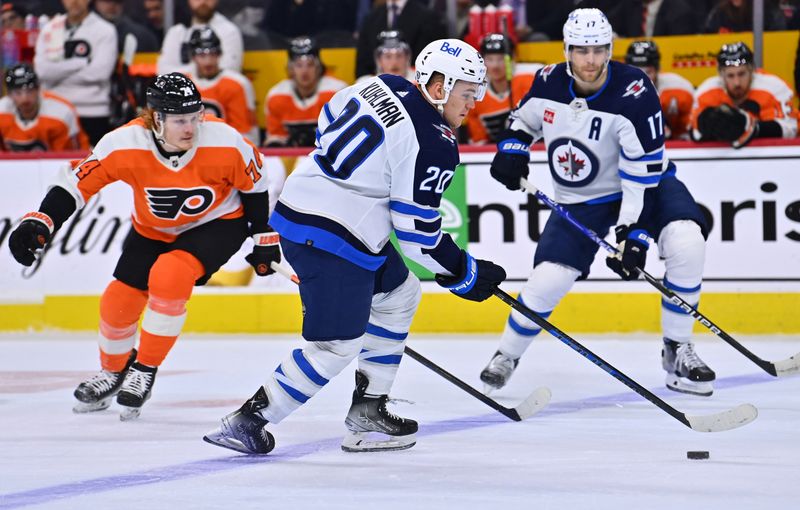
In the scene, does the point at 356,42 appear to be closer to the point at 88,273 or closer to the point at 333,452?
the point at 88,273

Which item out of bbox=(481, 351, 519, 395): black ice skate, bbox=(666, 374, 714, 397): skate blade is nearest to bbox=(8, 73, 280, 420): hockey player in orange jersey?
bbox=(481, 351, 519, 395): black ice skate

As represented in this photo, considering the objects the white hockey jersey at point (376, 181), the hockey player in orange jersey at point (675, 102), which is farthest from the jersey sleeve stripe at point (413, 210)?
the hockey player in orange jersey at point (675, 102)

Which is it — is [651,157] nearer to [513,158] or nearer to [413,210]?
[513,158]

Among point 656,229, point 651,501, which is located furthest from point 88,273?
point 651,501

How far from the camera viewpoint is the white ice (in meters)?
3.12

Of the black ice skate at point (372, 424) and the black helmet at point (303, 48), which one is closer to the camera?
the black ice skate at point (372, 424)

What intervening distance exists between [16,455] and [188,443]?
0.50m

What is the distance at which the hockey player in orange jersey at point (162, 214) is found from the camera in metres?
4.06

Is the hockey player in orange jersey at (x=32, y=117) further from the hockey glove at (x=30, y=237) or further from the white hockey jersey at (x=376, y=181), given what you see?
the white hockey jersey at (x=376, y=181)

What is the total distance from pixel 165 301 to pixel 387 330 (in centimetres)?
84

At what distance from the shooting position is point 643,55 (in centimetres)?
614

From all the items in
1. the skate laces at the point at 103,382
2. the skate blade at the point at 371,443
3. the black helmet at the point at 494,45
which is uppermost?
the black helmet at the point at 494,45

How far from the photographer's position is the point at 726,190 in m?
5.89

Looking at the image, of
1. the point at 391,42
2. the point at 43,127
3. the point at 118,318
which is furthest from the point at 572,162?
the point at 43,127
